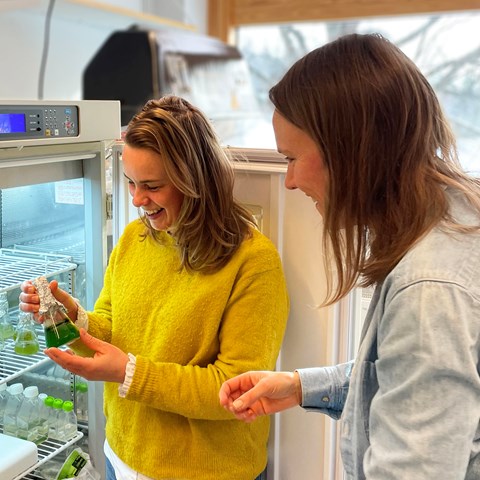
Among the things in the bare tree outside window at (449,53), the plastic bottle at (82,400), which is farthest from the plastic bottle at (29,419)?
the bare tree outside window at (449,53)

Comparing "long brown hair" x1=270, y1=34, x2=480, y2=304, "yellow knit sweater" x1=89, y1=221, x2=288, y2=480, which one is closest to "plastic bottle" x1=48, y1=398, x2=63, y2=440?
"yellow knit sweater" x1=89, y1=221, x2=288, y2=480

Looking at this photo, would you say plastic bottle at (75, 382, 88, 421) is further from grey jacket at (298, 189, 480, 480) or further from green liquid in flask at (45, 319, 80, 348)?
grey jacket at (298, 189, 480, 480)

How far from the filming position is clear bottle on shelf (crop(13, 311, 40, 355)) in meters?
1.41

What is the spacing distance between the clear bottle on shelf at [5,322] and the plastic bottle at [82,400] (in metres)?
0.22

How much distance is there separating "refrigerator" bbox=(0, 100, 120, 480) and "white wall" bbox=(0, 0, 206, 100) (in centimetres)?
97

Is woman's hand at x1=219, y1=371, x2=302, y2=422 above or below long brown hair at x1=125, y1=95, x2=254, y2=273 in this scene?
below

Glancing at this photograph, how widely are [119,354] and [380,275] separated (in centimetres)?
62

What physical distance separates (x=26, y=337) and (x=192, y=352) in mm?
445

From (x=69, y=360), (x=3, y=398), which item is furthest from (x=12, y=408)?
(x=69, y=360)

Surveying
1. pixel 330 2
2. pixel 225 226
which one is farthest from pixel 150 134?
pixel 330 2

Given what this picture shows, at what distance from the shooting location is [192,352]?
1224mm

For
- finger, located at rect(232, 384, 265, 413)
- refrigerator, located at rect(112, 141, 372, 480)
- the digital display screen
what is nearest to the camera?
finger, located at rect(232, 384, 265, 413)

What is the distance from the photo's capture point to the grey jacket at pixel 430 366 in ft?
2.11

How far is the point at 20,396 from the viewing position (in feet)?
4.87
